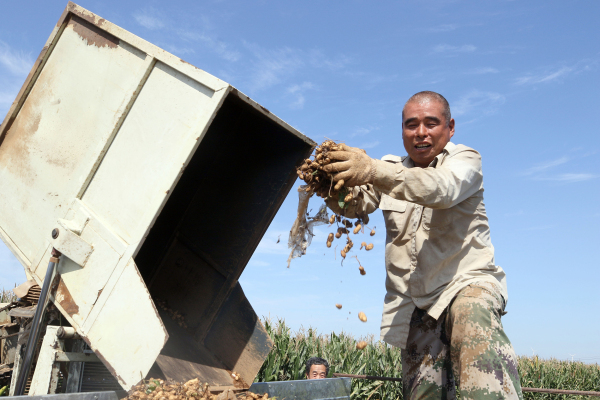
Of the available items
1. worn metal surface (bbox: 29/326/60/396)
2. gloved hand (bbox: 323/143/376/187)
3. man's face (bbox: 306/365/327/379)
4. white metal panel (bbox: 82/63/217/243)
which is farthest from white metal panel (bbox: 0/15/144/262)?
man's face (bbox: 306/365/327/379)

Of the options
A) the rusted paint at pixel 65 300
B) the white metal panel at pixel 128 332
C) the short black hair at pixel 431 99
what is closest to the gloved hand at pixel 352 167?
the short black hair at pixel 431 99

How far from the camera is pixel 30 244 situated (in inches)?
121

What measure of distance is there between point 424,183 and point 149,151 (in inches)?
61.0

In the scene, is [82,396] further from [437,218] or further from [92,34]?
[92,34]

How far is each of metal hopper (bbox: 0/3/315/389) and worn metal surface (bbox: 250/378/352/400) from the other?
269 millimetres

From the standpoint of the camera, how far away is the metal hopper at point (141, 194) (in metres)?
2.60

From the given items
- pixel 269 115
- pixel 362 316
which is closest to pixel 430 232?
pixel 362 316

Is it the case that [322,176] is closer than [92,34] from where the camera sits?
Yes

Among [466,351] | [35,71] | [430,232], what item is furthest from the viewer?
[35,71]

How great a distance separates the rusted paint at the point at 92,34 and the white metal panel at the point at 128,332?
4.95ft

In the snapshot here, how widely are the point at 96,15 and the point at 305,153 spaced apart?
5.52ft

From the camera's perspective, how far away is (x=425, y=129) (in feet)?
9.82

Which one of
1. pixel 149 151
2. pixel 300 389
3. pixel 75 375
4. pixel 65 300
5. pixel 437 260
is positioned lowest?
pixel 75 375

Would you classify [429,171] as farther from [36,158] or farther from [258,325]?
[36,158]
